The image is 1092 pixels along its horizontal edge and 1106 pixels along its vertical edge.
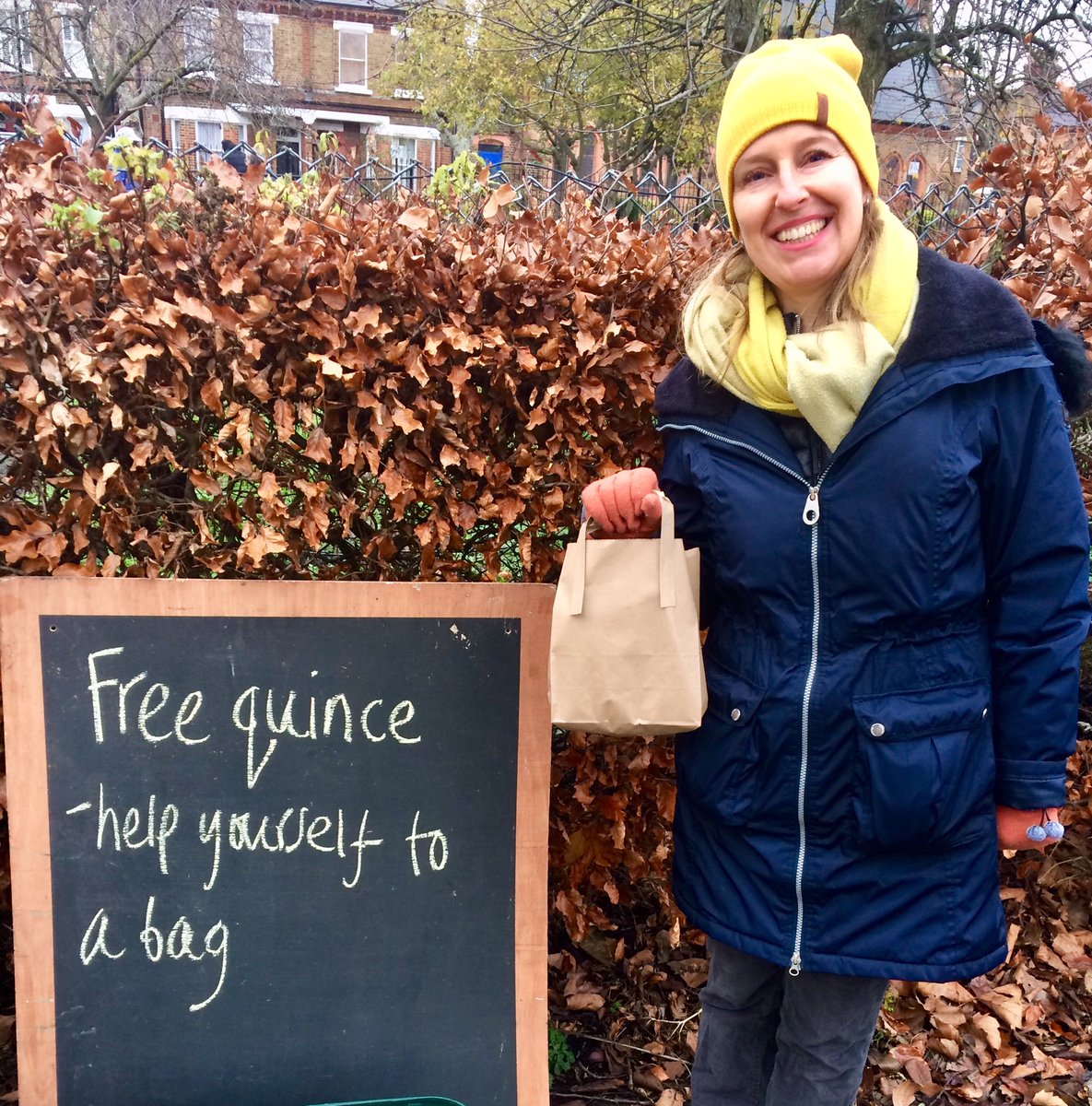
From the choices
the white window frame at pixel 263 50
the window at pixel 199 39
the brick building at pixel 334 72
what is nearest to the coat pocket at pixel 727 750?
the window at pixel 199 39

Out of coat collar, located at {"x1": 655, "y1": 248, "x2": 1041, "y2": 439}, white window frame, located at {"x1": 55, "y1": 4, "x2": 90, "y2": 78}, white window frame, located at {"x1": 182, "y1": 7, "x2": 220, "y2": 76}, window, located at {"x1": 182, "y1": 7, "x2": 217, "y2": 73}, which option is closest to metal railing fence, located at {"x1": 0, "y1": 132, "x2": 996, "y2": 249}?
coat collar, located at {"x1": 655, "y1": 248, "x2": 1041, "y2": 439}

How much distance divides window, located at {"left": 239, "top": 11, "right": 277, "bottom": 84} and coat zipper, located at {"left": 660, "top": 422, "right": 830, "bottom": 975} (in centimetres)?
2661

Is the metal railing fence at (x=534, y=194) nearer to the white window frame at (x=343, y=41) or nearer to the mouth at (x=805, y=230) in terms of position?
the mouth at (x=805, y=230)

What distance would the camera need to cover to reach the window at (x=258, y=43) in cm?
2436

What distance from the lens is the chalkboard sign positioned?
177 centimetres

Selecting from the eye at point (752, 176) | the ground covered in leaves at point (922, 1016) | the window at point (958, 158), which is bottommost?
the ground covered in leaves at point (922, 1016)

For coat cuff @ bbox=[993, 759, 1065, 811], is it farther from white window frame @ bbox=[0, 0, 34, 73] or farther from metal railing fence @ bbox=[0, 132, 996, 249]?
white window frame @ bbox=[0, 0, 34, 73]

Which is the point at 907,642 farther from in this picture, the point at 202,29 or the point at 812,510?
the point at 202,29

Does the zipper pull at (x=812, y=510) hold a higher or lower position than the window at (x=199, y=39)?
lower

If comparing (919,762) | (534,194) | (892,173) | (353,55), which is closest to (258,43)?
(353,55)

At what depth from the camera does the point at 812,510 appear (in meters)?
1.56

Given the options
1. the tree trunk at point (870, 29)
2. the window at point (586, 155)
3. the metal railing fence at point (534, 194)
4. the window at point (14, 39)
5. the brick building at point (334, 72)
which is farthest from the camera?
the brick building at point (334, 72)

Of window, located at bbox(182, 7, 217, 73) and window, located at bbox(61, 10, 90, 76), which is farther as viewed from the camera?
window, located at bbox(61, 10, 90, 76)

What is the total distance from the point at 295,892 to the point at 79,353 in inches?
46.1
